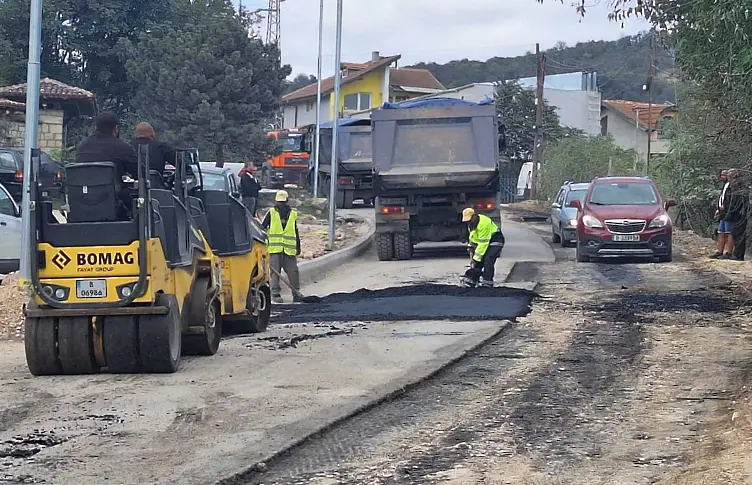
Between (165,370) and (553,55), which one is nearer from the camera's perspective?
(165,370)

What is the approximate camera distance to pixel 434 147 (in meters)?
22.6

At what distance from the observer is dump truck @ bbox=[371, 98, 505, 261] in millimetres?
22484

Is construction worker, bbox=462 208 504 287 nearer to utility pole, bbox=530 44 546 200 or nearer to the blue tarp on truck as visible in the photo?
the blue tarp on truck

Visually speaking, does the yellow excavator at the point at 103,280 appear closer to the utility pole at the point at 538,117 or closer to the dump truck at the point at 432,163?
the dump truck at the point at 432,163

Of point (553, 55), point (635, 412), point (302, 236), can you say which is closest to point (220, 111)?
point (302, 236)

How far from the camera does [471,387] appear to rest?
9133 millimetres

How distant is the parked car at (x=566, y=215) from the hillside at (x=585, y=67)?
5173 cm

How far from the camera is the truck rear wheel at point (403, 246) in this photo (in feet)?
75.4

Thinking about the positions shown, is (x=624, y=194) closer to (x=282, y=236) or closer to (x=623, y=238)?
(x=623, y=238)

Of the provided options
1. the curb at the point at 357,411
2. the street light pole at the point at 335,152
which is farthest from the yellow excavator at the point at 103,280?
the street light pole at the point at 335,152

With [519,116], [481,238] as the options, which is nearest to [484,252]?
[481,238]

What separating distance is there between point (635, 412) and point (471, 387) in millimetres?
1415

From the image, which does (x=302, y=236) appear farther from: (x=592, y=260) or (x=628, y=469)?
(x=628, y=469)

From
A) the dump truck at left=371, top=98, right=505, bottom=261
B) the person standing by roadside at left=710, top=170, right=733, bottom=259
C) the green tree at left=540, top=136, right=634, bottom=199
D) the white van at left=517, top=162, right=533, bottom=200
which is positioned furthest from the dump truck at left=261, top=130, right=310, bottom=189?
the person standing by roadside at left=710, top=170, right=733, bottom=259
